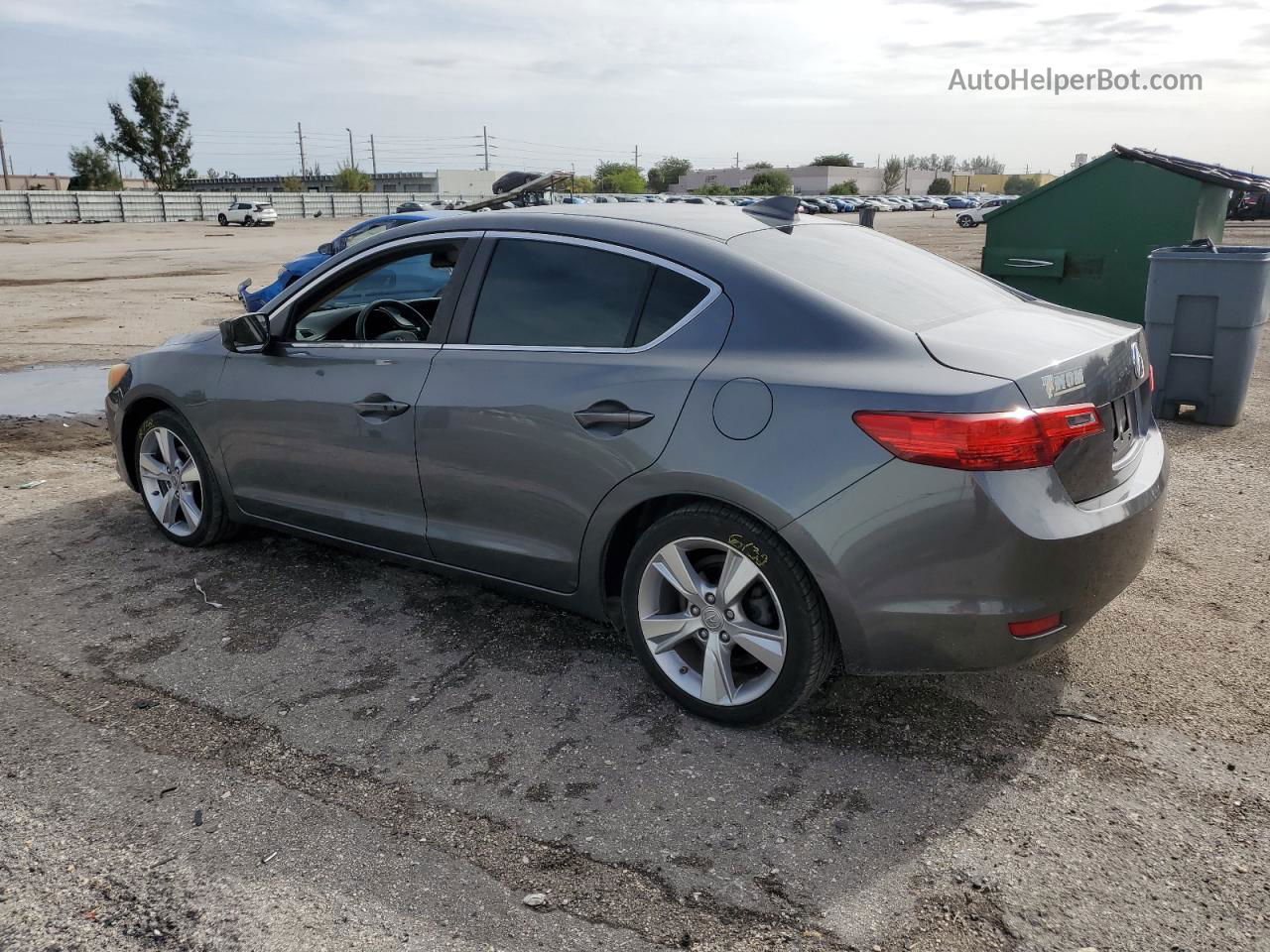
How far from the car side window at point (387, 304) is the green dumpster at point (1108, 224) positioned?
626 cm

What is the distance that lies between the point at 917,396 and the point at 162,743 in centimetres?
259

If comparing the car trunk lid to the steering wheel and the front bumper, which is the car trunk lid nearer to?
the steering wheel

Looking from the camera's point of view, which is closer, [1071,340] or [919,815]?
[919,815]

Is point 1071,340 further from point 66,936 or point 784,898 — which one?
point 66,936

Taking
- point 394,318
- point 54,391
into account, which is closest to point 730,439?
point 394,318

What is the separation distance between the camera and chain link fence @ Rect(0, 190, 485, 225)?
58000 mm

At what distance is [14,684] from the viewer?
3.76 m

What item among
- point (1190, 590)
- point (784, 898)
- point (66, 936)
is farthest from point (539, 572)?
point (1190, 590)

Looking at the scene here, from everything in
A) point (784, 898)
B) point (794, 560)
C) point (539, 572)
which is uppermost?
point (794, 560)

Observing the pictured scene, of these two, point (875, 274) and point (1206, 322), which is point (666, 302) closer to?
point (875, 274)

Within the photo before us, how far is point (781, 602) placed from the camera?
3129 millimetres

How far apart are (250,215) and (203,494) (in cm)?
5468

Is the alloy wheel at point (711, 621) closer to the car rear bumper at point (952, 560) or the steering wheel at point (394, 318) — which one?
the car rear bumper at point (952, 560)

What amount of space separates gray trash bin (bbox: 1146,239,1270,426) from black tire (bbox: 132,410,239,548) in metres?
5.97
